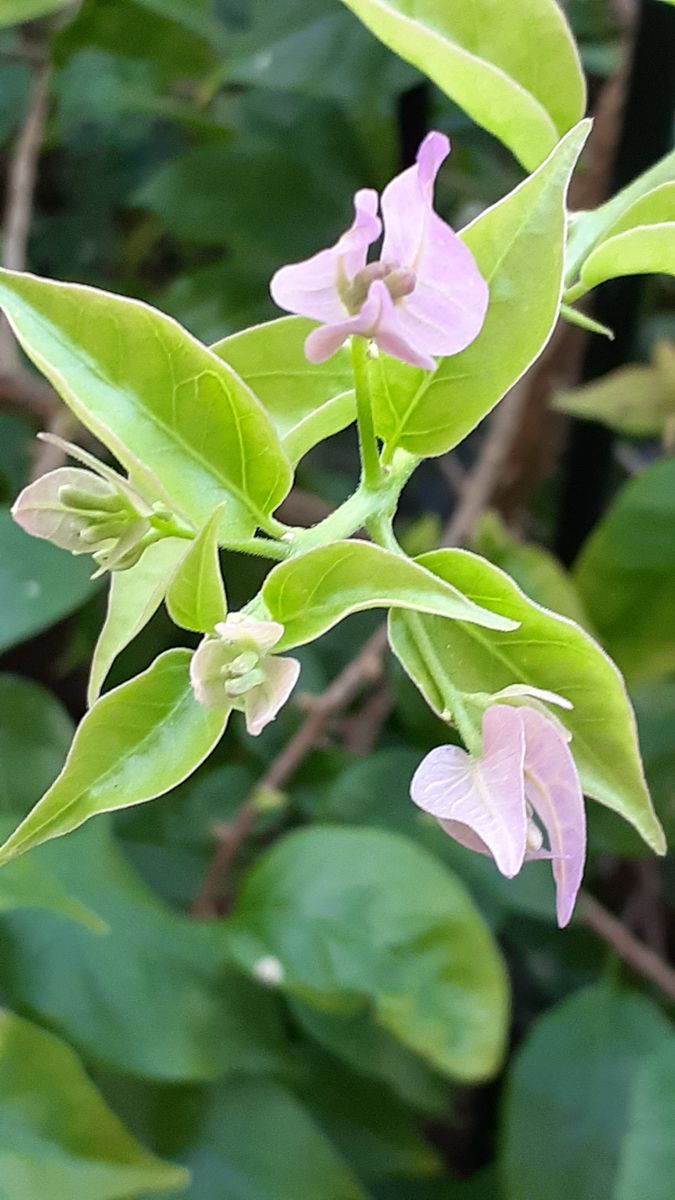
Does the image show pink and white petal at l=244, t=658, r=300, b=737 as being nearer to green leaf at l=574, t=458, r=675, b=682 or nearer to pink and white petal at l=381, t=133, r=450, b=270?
pink and white petal at l=381, t=133, r=450, b=270

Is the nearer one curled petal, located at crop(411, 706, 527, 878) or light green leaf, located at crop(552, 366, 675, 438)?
curled petal, located at crop(411, 706, 527, 878)

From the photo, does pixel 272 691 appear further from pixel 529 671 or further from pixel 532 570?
pixel 532 570

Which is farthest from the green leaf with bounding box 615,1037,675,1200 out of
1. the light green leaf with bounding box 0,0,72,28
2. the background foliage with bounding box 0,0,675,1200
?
the light green leaf with bounding box 0,0,72,28

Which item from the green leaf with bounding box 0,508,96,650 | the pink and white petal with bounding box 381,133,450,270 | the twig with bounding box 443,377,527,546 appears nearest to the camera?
the pink and white petal with bounding box 381,133,450,270

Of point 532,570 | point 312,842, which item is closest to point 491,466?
point 532,570

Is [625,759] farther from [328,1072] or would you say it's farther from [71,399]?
[328,1072]

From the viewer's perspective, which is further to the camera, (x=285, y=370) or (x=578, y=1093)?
(x=578, y=1093)
